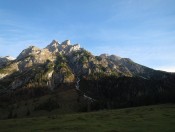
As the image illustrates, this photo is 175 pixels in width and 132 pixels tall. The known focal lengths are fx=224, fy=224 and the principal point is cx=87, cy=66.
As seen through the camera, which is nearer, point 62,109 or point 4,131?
point 4,131

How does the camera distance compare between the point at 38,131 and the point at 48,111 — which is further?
the point at 48,111

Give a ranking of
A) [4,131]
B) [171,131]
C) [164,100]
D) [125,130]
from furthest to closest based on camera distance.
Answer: [164,100]
[4,131]
[125,130]
[171,131]

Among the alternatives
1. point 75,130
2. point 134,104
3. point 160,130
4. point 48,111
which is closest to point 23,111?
point 48,111

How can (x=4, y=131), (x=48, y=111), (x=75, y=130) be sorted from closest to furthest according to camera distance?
(x=75, y=130), (x=4, y=131), (x=48, y=111)

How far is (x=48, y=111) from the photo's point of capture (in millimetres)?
194875

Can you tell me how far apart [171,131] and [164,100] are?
422 ft

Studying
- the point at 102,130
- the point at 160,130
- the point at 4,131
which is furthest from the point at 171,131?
the point at 4,131

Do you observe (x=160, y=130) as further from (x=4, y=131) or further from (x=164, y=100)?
(x=164, y=100)

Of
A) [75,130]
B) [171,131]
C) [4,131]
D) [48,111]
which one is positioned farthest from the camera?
[48,111]

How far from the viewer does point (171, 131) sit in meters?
50.6

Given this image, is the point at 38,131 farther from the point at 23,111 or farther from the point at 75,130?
the point at 23,111

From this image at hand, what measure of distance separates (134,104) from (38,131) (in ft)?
433

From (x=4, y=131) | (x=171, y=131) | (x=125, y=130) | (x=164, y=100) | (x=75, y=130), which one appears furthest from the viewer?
(x=164, y=100)

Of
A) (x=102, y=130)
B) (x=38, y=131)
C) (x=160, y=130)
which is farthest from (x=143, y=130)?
(x=38, y=131)
